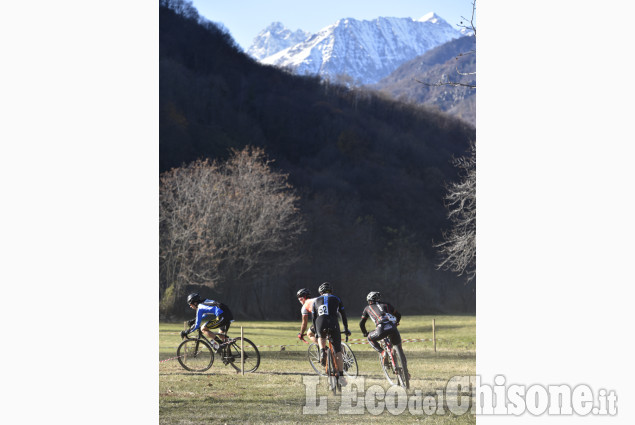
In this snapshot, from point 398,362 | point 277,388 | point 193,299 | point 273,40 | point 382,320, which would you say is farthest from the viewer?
point 273,40

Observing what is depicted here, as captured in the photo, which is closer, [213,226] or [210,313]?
[210,313]

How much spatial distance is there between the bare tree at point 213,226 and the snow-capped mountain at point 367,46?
2327 inches

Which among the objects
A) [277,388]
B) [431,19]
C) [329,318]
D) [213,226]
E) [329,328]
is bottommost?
[277,388]

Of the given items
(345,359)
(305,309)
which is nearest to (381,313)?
(305,309)

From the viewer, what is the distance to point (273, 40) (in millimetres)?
103500

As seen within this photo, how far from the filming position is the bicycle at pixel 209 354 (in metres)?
11.2

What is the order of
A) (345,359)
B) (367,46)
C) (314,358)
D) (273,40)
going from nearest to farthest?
1. (345,359)
2. (314,358)
3. (367,46)
4. (273,40)

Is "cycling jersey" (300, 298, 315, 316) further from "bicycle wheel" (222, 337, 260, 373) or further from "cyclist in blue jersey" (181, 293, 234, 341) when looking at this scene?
"bicycle wheel" (222, 337, 260, 373)

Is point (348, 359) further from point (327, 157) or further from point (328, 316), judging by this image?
point (327, 157)

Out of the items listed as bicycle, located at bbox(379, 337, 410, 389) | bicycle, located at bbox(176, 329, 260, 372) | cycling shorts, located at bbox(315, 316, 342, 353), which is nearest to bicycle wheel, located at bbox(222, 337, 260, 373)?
bicycle, located at bbox(176, 329, 260, 372)

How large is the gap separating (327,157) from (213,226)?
1182 inches

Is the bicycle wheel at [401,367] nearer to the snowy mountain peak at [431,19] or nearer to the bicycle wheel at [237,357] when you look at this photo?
the bicycle wheel at [237,357]

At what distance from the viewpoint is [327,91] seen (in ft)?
230
